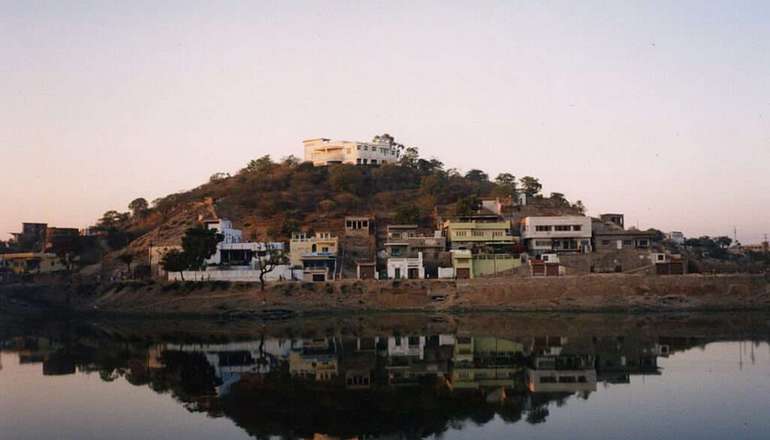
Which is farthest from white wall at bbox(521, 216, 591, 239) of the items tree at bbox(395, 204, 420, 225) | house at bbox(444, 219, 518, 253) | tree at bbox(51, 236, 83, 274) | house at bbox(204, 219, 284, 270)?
tree at bbox(51, 236, 83, 274)

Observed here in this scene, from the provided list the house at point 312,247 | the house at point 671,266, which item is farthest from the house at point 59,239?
the house at point 671,266

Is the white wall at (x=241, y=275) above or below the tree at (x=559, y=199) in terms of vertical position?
below

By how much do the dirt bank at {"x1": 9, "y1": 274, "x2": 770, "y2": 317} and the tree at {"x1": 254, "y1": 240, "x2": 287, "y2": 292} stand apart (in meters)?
1.45

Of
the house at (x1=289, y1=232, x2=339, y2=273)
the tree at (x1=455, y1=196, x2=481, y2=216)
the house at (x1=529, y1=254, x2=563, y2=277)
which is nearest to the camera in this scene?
the house at (x1=529, y1=254, x2=563, y2=277)

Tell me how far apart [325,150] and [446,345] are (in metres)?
64.2

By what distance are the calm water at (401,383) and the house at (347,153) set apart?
5339 centimetres

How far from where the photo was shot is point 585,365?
1199 inches

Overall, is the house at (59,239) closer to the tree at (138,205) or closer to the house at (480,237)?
the tree at (138,205)

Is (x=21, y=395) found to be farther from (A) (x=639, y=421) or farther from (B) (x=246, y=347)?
(A) (x=639, y=421)

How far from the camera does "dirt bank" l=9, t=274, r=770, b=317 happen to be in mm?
52375

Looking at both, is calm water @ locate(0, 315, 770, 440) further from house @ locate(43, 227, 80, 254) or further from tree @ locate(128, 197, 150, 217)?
tree @ locate(128, 197, 150, 217)

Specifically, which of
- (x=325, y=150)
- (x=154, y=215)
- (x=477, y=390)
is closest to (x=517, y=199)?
(x=325, y=150)

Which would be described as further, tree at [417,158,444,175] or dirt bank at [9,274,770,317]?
tree at [417,158,444,175]

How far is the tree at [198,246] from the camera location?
58.8 meters
